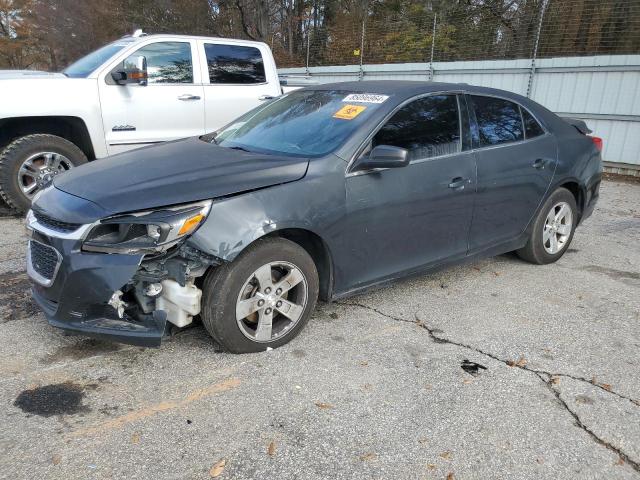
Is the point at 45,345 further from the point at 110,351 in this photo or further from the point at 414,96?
the point at 414,96

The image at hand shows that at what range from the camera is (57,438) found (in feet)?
7.77

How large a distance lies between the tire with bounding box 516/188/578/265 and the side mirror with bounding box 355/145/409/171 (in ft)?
6.54

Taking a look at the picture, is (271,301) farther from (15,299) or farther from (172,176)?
(15,299)

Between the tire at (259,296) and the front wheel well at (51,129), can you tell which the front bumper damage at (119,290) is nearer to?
the tire at (259,296)

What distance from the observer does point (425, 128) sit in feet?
12.4

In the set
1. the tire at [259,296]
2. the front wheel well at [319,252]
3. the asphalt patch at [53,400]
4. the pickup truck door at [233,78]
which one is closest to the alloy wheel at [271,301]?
the tire at [259,296]

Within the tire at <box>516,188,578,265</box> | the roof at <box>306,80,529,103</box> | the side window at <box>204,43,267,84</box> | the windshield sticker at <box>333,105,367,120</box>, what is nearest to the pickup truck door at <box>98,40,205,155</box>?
the side window at <box>204,43,267,84</box>

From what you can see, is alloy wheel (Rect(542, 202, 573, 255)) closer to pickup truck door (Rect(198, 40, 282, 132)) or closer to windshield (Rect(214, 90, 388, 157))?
windshield (Rect(214, 90, 388, 157))

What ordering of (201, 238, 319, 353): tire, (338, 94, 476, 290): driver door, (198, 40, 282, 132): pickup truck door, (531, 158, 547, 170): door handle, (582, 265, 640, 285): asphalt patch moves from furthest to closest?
(198, 40, 282, 132): pickup truck door → (582, 265, 640, 285): asphalt patch → (531, 158, 547, 170): door handle → (338, 94, 476, 290): driver door → (201, 238, 319, 353): tire

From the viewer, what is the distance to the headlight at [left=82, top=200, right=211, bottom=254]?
8.86ft

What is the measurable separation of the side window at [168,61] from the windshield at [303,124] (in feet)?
8.49

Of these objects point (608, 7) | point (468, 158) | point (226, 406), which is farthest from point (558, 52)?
point (226, 406)

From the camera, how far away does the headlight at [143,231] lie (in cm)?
270

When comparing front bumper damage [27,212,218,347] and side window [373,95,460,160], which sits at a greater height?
side window [373,95,460,160]
